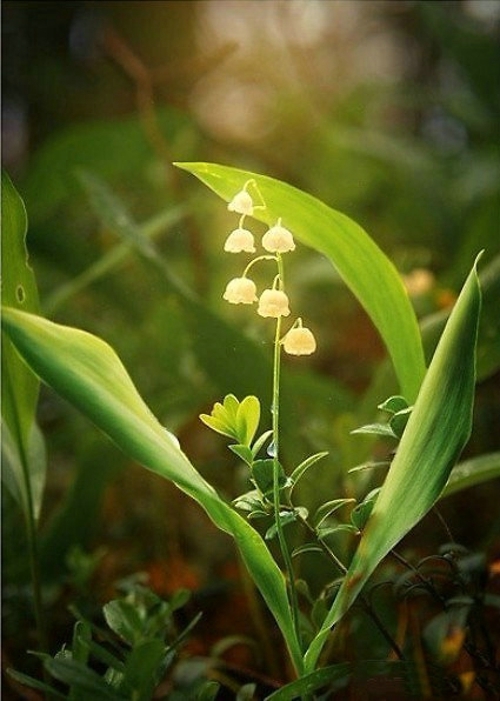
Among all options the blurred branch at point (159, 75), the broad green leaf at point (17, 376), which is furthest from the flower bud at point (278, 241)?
the blurred branch at point (159, 75)

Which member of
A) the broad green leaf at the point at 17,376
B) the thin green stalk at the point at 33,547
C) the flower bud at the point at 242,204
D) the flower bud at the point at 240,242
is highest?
the flower bud at the point at 242,204

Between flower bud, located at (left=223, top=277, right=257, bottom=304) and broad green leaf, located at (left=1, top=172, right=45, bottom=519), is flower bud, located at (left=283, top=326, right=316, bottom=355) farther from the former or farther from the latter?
broad green leaf, located at (left=1, top=172, right=45, bottom=519)

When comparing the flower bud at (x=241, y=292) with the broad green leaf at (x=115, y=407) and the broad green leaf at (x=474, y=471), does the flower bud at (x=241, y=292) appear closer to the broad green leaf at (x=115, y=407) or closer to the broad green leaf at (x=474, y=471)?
the broad green leaf at (x=115, y=407)

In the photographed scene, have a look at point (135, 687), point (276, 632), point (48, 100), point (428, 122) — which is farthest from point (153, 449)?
point (428, 122)

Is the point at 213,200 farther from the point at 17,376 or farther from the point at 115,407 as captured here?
the point at 115,407

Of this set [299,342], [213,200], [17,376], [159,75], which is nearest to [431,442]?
[299,342]
